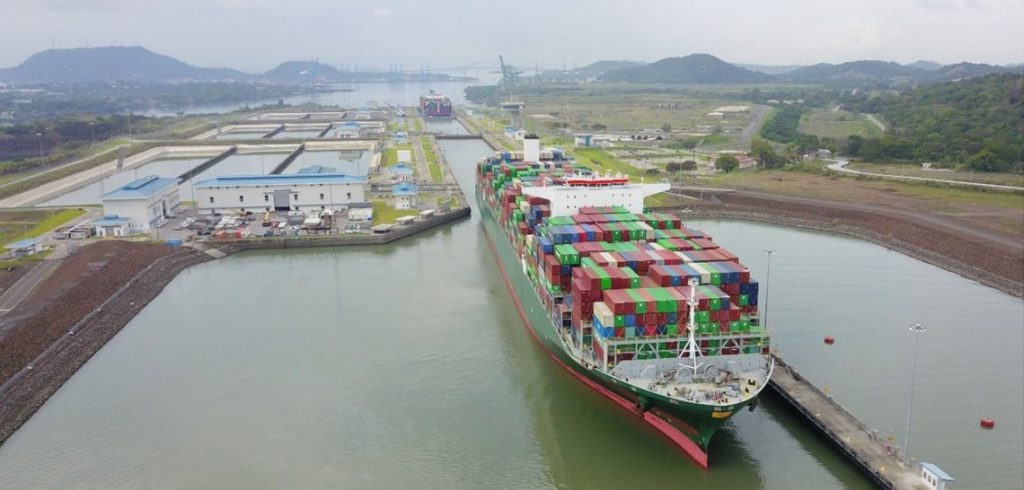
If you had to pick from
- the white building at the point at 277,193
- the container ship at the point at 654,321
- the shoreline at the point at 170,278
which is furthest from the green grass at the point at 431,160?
the container ship at the point at 654,321

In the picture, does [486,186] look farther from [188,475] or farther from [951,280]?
[188,475]

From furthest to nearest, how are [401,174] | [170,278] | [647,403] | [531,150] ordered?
[401,174] < [531,150] < [170,278] < [647,403]

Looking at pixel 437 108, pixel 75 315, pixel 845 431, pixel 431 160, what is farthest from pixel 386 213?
pixel 437 108

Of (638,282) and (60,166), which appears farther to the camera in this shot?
(60,166)

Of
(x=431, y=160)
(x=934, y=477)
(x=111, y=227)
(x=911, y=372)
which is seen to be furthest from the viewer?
(x=431, y=160)

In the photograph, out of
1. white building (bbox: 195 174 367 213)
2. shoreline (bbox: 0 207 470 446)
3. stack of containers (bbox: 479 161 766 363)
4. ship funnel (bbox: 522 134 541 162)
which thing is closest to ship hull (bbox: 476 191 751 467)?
stack of containers (bbox: 479 161 766 363)

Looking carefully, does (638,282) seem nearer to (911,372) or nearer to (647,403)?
(647,403)

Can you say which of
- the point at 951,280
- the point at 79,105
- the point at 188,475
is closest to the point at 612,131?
the point at 951,280
